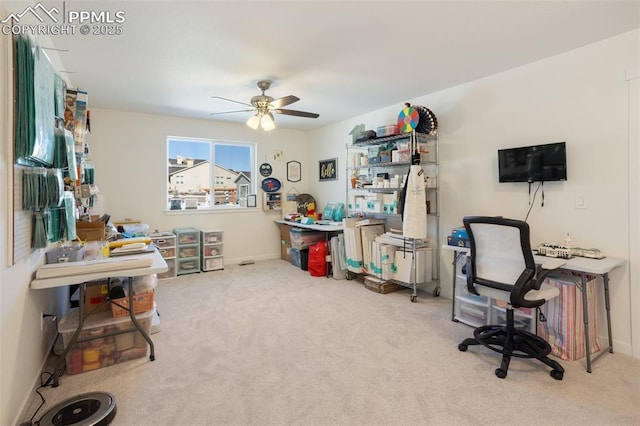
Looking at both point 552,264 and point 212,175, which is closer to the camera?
point 552,264

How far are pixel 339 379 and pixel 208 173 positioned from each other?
169 inches

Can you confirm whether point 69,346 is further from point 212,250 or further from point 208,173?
point 208,173

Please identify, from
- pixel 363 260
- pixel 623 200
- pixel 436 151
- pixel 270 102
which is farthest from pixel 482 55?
pixel 363 260

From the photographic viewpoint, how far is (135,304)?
2.48 m

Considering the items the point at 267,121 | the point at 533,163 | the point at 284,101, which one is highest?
the point at 284,101

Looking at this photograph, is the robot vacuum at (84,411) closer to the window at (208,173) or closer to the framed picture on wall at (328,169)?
the window at (208,173)

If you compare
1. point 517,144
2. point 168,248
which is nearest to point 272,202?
point 168,248

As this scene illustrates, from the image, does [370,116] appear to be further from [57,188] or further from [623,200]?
[57,188]

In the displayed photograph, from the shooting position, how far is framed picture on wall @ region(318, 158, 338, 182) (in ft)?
18.2

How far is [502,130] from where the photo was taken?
3215 millimetres

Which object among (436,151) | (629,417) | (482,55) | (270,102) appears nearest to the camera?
(629,417)

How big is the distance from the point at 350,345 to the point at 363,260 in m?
1.75

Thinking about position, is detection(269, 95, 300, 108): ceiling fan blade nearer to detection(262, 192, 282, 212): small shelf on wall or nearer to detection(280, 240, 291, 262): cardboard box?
detection(262, 192, 282, 212): small shelf on wall

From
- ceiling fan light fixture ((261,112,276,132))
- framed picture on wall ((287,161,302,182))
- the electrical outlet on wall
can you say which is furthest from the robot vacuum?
framed picture on wall ((287,161,302,182))
